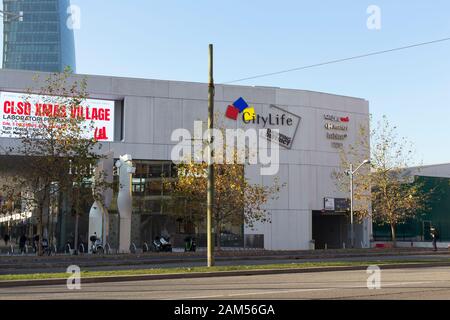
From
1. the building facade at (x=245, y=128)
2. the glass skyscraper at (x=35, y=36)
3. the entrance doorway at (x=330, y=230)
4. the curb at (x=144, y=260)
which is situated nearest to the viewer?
the curb at (x=144, y=260)

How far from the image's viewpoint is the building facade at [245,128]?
4353 cm

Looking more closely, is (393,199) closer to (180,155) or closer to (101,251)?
(180,155)

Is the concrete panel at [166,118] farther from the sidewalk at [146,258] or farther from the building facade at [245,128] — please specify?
the sidewalk at [146,258]

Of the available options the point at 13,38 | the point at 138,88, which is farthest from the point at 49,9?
the point at 138,88

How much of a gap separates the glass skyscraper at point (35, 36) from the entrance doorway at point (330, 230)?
210 ft

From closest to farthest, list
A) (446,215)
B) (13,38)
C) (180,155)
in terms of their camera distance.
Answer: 1. (180,155)
2. (446,215)
3. (13,38)

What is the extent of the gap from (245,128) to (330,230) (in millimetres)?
14255

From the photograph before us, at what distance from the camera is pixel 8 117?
41.2m

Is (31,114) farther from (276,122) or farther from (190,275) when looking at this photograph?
(190,275)

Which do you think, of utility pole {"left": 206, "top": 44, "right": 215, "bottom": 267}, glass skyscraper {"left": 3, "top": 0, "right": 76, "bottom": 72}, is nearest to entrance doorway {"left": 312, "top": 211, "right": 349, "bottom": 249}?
utility pole {"left": 206, "top": 44, "right": 215, "bottom": 267}

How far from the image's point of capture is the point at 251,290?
13.4 meters

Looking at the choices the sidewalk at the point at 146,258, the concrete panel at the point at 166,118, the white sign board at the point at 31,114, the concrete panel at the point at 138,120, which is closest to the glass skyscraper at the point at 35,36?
the white sign board at the point at 31,114

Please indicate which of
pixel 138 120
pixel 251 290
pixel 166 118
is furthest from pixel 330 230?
pixel 251 290
